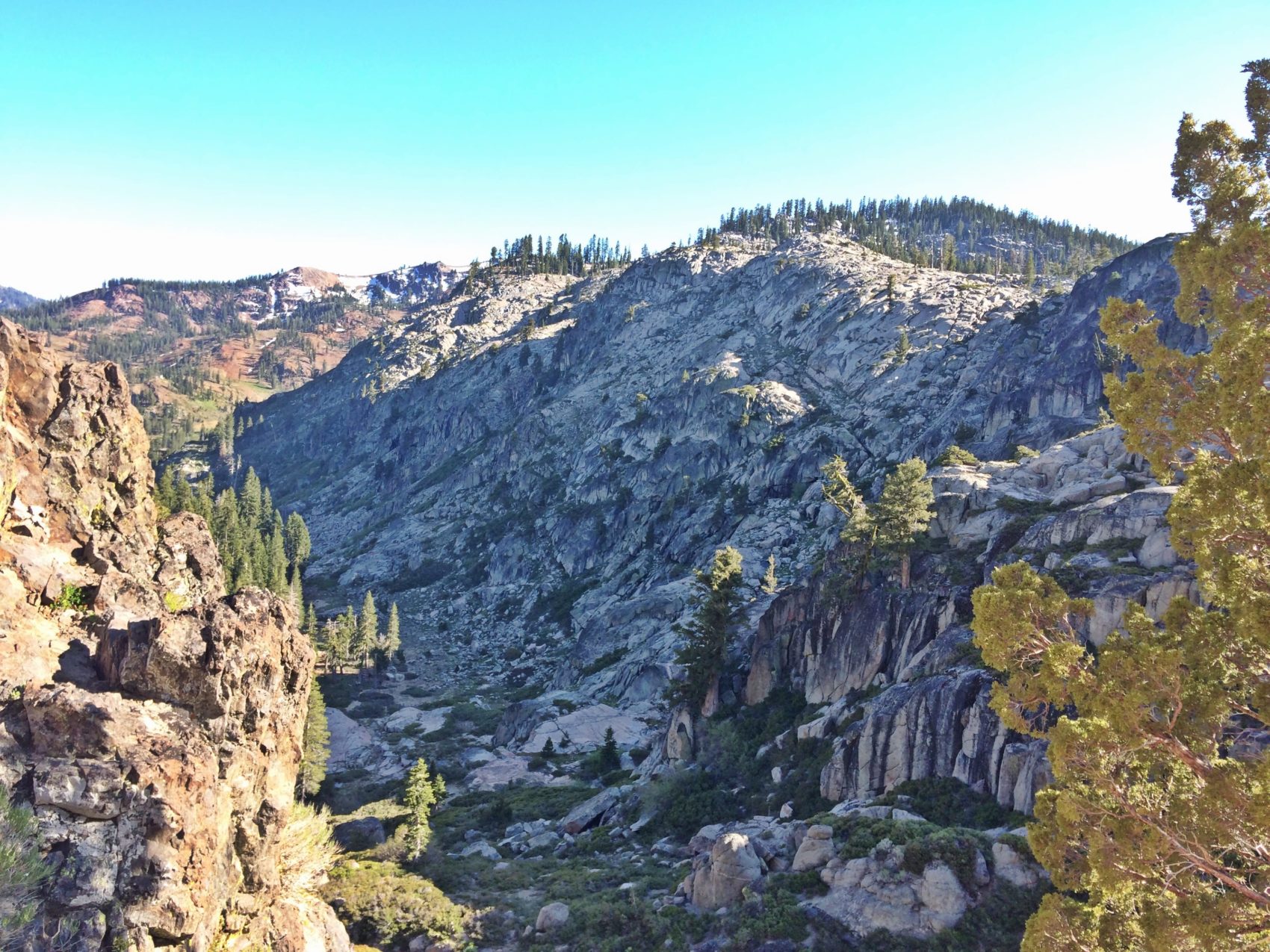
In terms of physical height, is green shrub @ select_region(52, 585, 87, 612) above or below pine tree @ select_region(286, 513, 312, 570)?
above

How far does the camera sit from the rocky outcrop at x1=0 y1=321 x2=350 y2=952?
20609 mm

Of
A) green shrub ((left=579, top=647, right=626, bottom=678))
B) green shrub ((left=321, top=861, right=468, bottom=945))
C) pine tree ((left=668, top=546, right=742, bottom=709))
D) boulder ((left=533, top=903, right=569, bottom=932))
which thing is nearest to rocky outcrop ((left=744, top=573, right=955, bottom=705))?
pine tree ((left=668, top=546, right=742, bottom=709))

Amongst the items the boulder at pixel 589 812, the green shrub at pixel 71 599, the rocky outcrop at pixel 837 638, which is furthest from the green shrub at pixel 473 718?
the green shrub at pixel 71 599

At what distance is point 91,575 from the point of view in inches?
1239

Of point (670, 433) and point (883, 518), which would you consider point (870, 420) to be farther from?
point (883, 518)

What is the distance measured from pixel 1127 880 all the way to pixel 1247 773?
8.22 ft

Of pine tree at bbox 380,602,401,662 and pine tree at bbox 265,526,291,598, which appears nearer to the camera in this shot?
pine tree at bbox 380,602,401,662

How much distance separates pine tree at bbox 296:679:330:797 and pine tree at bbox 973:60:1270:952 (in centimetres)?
4904

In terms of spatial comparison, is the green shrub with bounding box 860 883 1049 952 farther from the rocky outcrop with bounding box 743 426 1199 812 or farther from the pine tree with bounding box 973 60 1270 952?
the pine tree with bounding box 973 60 1270 952

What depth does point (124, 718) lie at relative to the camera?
23.2m

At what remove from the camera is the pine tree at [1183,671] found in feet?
33.4

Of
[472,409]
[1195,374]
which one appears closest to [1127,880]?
[1195,374]

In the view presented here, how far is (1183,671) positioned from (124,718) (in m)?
30.0

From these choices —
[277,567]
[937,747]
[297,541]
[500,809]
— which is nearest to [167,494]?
[277,567]
